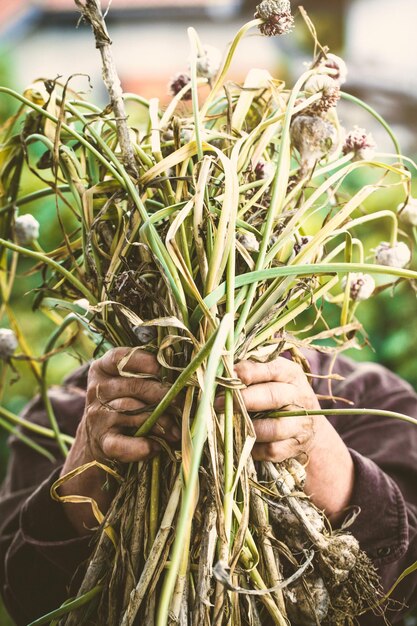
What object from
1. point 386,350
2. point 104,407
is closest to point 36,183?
point 386,350

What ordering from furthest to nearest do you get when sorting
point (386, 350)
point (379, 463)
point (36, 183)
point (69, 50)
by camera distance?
point (69, 50), point (36, 183), point (386, 350), point (379, 463)

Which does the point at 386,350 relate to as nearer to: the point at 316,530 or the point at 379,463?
the point at 379,463

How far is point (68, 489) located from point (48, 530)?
97 millimetres

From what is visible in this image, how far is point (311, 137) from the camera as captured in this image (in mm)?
519

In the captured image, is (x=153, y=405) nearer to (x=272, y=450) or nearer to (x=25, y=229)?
(x=272, y=450)

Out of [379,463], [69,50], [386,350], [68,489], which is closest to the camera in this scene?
[68,489]

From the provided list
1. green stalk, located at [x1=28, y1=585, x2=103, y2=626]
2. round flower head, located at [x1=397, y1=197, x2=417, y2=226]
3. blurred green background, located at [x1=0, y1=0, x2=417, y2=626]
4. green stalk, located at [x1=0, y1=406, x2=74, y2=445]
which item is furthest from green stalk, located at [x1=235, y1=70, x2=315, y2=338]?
blurred green background, located at [x1=0, y1=0, x2=417, y2=626]

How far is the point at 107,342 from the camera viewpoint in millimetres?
577

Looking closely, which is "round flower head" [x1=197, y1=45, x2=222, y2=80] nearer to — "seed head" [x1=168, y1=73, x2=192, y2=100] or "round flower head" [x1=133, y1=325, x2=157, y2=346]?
"seed head" [x1=168, y1=73, x2=192, y2=100]

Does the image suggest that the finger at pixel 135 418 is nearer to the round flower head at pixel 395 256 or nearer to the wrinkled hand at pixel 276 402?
the wrinkled hand at pixel 276 402

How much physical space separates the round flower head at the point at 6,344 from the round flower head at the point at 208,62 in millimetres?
314

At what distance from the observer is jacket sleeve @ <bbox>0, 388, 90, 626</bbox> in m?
0.69

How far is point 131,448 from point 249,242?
18 centimetres

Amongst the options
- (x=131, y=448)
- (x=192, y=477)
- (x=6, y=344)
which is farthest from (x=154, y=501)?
(x=6, y=344)
